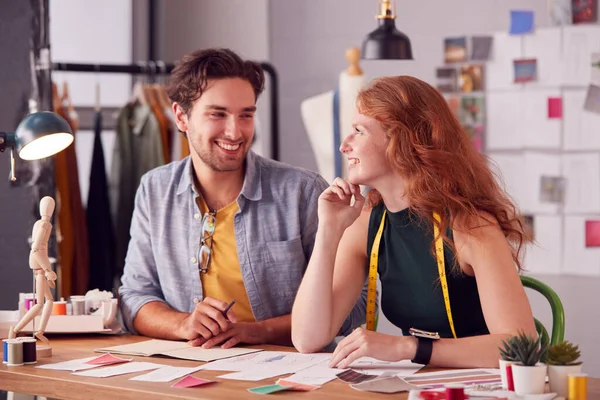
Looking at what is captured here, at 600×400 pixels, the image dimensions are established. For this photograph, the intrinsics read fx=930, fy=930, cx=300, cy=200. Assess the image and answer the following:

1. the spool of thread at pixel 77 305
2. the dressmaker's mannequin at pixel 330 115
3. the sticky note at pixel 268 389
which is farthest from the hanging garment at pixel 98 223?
the sticky note at pixel 268 389

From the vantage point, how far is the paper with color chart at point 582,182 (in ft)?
13.3

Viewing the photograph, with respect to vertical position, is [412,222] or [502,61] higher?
[502,61]

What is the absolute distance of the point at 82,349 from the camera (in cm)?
239

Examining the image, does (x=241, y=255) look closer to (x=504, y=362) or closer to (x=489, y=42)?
(x=504, y=362)

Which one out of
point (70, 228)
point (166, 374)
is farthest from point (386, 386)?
point (70, 228)

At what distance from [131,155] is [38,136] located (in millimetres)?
1842

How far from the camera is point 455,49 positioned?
14.3 feet

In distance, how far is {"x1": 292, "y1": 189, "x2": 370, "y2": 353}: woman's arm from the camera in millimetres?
2352

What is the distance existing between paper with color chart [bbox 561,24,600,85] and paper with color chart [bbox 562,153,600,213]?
1.10 ft

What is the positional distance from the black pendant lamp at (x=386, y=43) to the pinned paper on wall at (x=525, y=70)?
3.13 ft

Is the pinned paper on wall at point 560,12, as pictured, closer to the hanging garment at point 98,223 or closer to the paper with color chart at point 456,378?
the hanging garment at point 98,223

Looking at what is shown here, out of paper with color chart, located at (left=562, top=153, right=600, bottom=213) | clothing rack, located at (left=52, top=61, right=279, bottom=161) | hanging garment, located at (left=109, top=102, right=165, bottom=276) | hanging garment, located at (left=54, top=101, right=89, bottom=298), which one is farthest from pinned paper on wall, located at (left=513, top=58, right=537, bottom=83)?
hanging garment, located at (left=54, top=101, right=89, bottom=298)

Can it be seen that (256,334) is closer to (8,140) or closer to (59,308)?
(59,308)

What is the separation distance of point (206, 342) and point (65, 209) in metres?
1.68
